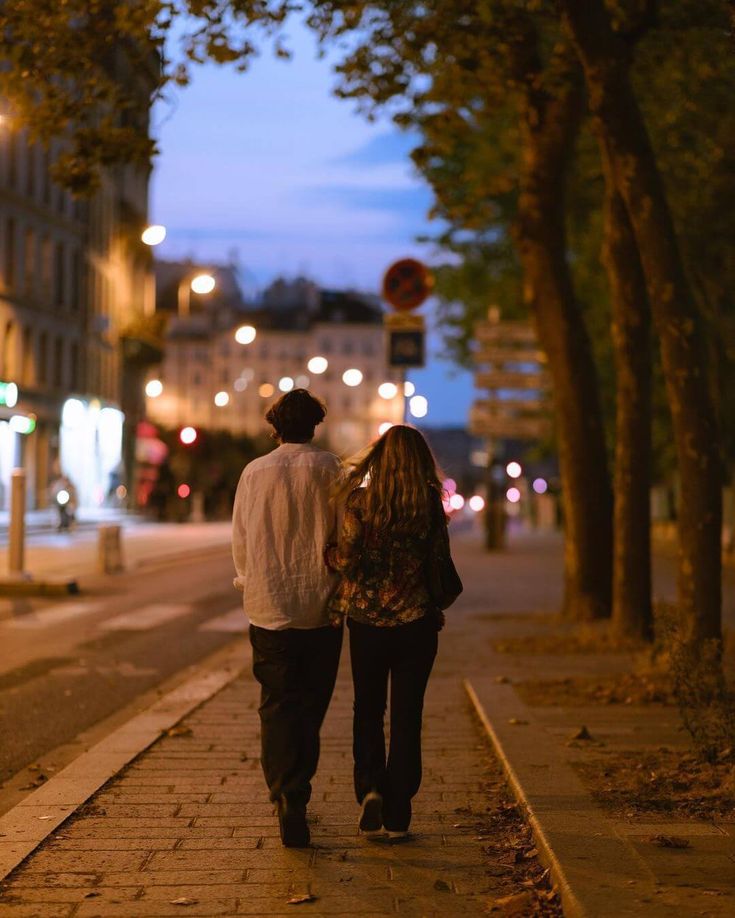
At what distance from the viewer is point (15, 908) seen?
546cm

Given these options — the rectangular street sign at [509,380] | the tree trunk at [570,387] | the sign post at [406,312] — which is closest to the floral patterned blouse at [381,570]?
the sign post at [406,312]

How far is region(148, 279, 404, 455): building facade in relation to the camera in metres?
141

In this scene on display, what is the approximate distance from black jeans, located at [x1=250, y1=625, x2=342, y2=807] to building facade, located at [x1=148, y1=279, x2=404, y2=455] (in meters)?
132

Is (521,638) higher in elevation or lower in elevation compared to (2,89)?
lower

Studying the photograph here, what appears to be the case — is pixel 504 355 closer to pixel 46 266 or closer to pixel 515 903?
pixel 515 903

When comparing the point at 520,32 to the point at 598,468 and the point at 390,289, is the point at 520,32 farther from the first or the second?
the point at 598,468

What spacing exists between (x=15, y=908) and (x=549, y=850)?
188 centimetres

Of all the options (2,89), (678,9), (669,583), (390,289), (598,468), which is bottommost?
(669,583)

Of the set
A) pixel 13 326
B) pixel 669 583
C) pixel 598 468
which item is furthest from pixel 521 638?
pixel 13 326

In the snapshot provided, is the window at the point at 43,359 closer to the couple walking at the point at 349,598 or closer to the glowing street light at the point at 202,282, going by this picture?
the glowing street light at the point at 202,282

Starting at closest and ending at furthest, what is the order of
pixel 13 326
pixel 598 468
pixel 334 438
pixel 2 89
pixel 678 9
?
pixel 2 89 < pixel 678 9 < pixel 598 468 < pixel 13 326 < pixel 334 438

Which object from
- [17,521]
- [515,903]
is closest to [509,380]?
[17,521]

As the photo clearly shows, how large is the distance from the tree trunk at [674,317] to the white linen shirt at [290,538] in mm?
4791

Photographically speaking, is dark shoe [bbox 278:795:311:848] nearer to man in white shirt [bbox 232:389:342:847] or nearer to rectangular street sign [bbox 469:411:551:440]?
man in white shirt [bbox 232:389:342:847]
